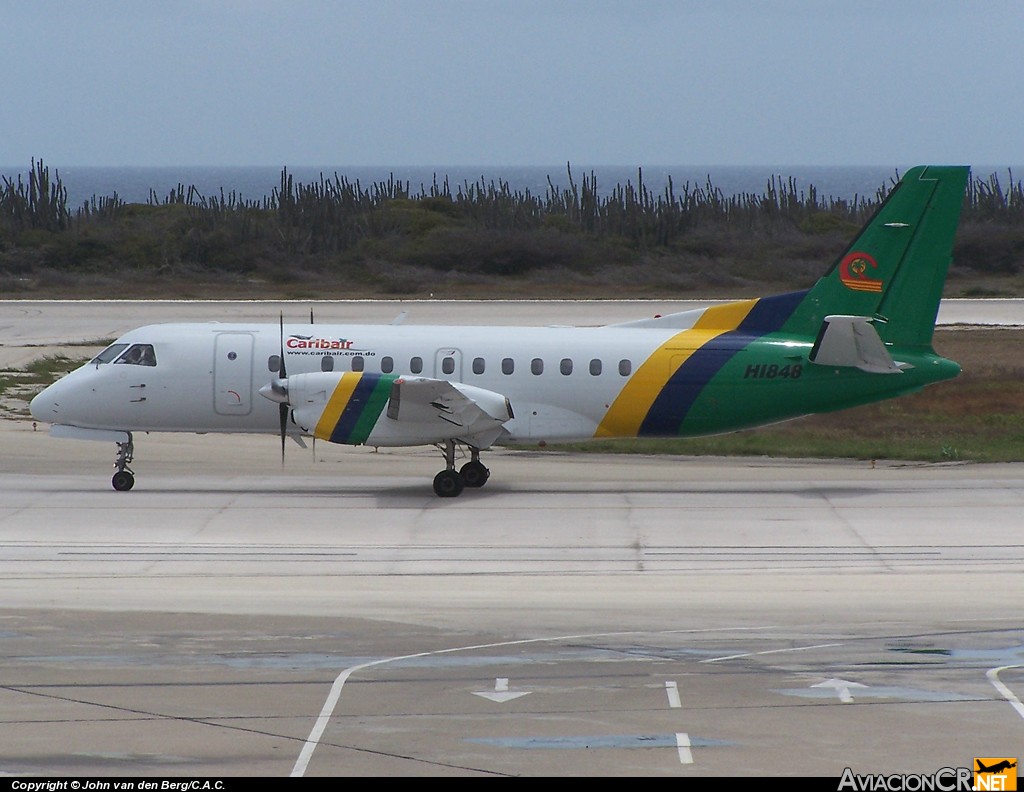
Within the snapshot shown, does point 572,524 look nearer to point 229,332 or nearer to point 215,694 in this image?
point 229,332

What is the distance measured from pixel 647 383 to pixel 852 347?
11.3ft

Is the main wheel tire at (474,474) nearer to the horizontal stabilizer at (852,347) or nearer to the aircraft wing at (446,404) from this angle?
the aircraft wing at (446,404)

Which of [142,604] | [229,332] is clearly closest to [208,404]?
[229,332]

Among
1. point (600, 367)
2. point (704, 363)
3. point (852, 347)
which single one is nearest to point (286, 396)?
point (600, 367)

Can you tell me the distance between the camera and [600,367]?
23.0 metres

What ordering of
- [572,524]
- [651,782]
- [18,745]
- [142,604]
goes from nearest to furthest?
[651,782], [18,745], [142,604], [572,524]

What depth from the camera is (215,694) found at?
11.6 m

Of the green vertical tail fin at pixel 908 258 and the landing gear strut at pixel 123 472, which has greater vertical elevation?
the green vertical tail fin at pixel 908 258

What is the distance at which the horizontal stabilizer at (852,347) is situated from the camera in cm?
2219

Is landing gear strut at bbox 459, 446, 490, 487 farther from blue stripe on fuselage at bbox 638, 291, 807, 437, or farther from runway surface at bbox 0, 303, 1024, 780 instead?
blue stripe on fuselage at bbox 638, 291, 807, 437

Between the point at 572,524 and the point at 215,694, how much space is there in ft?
31.5

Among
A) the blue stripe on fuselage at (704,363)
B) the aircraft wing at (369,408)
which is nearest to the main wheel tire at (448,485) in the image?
the aircraft wing at (369,408)

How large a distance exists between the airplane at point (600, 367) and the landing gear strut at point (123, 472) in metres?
0.03

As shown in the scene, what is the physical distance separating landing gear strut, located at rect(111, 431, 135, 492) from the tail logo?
1274cm
